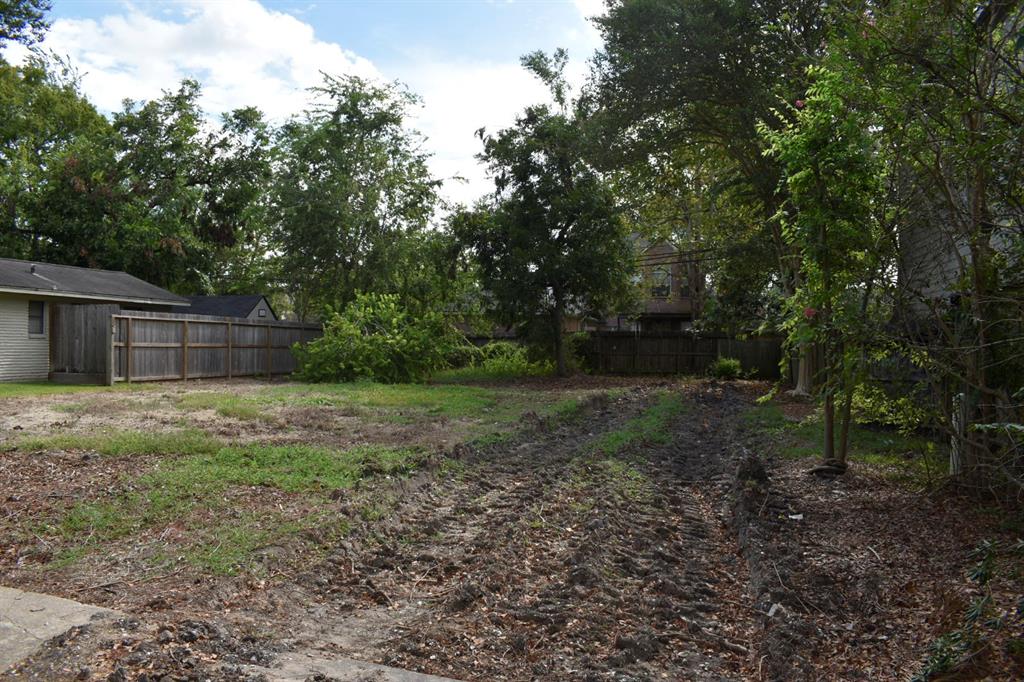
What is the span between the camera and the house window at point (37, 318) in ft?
66.4

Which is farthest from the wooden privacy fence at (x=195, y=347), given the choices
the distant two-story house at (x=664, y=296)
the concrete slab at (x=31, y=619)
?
the distant two-story house at (x=664, y=296)

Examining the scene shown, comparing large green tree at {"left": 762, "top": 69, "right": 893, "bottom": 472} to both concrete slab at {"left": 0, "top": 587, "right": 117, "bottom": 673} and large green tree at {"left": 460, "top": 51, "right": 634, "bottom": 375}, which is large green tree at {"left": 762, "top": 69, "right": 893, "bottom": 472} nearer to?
concrete slab at {"left": 0, "top": 587, "right": 117, "bottom": 673}

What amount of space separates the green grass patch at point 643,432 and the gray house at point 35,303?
15304 millimetres

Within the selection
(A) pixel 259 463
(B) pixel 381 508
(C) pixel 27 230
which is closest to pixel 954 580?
(B) pixel 381 508

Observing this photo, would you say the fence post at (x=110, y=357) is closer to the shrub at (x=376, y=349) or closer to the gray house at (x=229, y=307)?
the shrub at (x=376, y=349)

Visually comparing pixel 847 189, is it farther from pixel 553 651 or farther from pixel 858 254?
pixel 553 651

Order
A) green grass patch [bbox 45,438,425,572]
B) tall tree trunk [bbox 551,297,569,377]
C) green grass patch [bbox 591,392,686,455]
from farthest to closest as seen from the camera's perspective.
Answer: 1. tall tree trunk [bbox 551,297,569,377]
2. green grass patch [bbox 591,392,686,455]
3. green grass patch [bbox 45,438,425,572]

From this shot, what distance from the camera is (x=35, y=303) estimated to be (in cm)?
2033

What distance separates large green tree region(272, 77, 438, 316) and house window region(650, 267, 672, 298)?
1336 cm

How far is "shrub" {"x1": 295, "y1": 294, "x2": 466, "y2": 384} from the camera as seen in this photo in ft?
70.0

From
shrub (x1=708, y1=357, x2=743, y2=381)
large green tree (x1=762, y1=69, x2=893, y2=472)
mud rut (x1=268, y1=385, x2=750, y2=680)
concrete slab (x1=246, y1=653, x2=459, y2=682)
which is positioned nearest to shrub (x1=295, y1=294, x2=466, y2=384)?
shrub (x1=708, y1=357, x2=743, y2=381)

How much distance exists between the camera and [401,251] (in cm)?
3003

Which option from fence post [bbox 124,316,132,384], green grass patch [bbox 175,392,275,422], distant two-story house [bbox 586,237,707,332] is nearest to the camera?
green grass patch [bbox 175,392,275,422]

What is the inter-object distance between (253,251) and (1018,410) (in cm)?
4316
